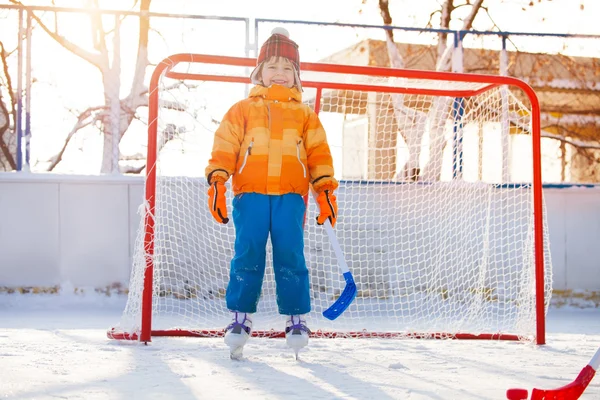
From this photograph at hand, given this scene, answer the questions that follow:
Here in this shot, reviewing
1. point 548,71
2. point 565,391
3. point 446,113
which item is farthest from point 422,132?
point 565,391

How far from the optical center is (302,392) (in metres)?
2.24

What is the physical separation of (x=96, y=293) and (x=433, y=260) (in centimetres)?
249

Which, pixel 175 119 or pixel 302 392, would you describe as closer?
pixel 302 392

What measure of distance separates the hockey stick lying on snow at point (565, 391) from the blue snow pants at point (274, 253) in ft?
3.49

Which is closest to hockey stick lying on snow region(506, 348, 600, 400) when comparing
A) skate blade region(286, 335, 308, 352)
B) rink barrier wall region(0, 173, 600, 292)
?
skate blade region(286, 335, 308, 352)

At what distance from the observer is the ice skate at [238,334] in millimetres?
2803

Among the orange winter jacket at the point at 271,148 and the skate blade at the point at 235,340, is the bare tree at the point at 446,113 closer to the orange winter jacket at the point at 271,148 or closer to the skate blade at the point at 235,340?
the orange winter jacket at the point at 271,148

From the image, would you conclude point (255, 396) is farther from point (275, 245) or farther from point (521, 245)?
point (521, 245)

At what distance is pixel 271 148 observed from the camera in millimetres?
2844

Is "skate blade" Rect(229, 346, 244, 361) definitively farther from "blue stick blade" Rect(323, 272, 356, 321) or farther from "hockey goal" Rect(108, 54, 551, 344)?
"hockey goal" Rect(108, 54, 551, 344)

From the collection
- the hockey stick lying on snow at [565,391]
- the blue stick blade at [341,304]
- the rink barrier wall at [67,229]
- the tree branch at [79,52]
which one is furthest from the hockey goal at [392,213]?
the hockey stick lying on snow at [565,391]

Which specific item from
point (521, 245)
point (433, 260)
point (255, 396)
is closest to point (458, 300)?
point (433, 260)

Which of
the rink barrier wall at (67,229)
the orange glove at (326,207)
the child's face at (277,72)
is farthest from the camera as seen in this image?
the rink barrier wall at (67,229)

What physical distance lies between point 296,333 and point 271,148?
0.75 meters
